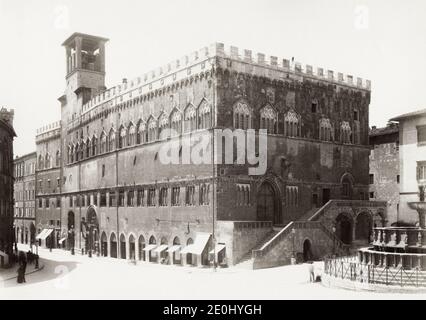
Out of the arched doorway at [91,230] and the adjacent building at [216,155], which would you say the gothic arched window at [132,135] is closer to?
the adjacent building at [216,155]

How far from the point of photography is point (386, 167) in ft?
187

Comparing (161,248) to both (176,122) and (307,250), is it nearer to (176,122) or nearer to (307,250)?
(176,122)

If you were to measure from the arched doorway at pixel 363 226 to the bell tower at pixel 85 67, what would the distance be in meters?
31.7

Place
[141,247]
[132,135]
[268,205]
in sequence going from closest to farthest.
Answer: [268,205] → [141,247] → [132,135]

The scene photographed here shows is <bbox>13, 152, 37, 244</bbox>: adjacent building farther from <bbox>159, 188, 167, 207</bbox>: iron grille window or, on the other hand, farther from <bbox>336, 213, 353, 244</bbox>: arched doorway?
<bbox>336, 213, 353, 244</bbox>: arched doorway

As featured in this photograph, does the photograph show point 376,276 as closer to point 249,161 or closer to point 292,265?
point 292,265

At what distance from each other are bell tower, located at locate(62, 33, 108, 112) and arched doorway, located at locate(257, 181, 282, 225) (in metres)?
27.2

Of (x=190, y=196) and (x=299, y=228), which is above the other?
(x=190, y=196)

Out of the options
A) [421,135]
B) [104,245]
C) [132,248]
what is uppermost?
[421,135]

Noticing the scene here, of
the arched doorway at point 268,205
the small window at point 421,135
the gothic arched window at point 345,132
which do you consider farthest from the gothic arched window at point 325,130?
the arched doorway at point 268,205

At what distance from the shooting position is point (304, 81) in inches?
1769

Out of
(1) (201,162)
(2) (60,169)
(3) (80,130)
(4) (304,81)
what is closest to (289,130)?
(4) (304,81)

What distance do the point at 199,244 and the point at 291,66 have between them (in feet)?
52.5

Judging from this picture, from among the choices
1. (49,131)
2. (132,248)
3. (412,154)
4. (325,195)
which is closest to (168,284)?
(132,248)
